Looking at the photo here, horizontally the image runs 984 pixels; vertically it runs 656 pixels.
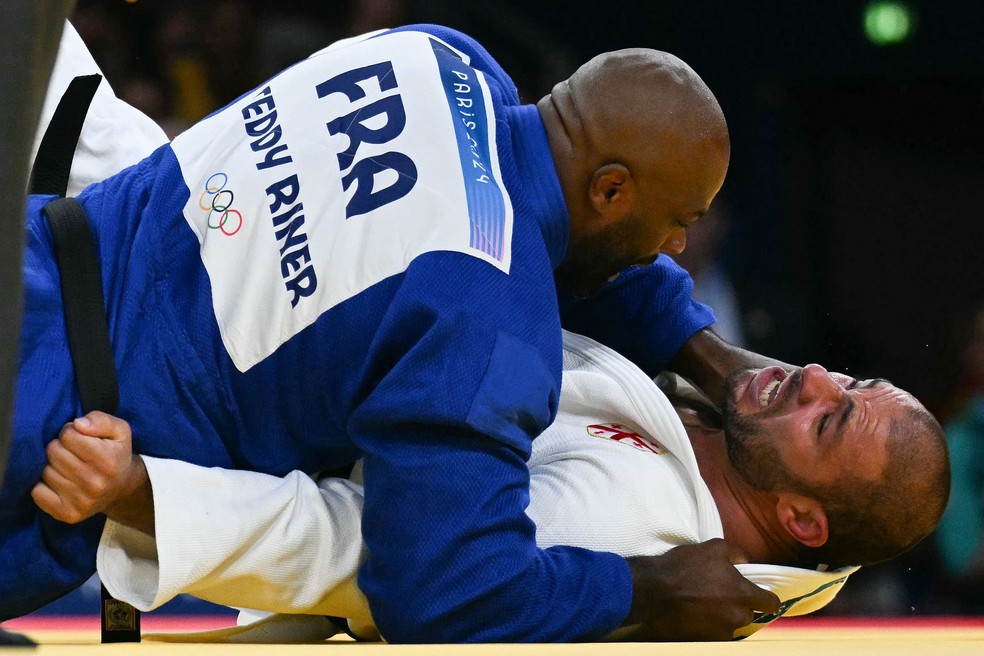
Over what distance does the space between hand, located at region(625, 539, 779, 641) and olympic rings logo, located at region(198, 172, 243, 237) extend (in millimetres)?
726

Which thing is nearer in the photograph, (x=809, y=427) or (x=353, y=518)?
(x=353, y=518)

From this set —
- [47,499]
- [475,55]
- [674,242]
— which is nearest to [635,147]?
[674,242]

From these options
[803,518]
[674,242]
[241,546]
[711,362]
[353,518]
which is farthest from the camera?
[711,362]

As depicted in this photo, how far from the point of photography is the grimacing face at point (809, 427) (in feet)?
6.48

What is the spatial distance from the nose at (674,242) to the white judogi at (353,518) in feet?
0.85

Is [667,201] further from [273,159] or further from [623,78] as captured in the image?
[273,159]

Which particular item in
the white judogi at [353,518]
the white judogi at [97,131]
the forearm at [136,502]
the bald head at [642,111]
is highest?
the bald head at [642,111]

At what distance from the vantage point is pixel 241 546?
157 centimetres

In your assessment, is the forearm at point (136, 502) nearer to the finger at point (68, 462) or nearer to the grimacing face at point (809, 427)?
the finger at point (68, 462)

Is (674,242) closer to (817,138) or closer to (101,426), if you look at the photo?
(101,426)

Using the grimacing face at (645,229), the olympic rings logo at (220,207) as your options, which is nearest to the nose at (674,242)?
the grimacing face at (645,229)

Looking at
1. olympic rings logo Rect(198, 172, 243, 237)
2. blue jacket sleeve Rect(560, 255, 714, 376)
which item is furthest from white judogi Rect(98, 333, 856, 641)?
olympic rings logo Rect(198, 172, 243, 237)

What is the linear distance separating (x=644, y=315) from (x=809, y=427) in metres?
0.36

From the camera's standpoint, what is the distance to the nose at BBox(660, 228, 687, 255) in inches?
69.5
